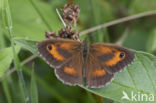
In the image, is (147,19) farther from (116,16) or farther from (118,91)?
(118,91)

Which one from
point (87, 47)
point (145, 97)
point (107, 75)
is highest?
point (87, 47)

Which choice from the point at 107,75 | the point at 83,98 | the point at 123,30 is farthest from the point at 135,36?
the point at 107,75

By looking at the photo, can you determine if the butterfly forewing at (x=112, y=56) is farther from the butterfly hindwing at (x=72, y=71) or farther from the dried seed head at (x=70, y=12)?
the dried seed head at (x=70, y=12)

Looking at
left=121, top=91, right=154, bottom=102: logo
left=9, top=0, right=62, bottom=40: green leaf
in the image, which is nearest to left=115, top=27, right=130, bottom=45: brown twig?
left=9, top=0, right=62, bottom=40: green leaf

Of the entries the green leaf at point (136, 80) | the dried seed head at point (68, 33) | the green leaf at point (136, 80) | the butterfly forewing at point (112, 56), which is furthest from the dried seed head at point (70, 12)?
the green leaf at point (136, 80)

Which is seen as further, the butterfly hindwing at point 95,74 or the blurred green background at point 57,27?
the blurred green background at point 57,27

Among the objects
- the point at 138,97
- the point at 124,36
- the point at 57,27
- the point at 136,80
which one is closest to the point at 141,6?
the point at 124,36

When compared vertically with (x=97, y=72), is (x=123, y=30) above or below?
above

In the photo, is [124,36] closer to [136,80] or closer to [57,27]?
[57,27]
